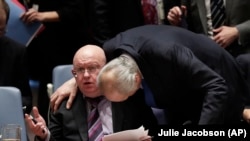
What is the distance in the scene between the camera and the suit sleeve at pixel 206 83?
2838mm

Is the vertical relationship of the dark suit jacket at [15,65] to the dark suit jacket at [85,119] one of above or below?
above

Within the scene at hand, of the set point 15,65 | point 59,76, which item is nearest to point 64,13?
point 15,65

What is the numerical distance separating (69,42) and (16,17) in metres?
0.37

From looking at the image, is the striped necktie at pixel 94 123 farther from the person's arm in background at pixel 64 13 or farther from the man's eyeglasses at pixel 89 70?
the person's arm in background at pixel 64 13

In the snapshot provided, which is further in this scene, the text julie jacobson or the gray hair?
the gray hair

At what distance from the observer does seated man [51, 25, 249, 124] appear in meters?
2.85

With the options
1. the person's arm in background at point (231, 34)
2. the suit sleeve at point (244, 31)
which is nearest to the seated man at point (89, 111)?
the person's arm in background at point (231, 34)

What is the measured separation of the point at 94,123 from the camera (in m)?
3.20

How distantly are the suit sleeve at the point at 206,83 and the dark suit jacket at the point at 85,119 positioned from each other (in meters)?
0.40

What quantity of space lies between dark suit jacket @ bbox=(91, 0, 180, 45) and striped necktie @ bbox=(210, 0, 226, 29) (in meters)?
0.46

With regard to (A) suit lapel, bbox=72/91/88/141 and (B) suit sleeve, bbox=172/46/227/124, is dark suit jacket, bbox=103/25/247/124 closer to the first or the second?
(B) suit sleeve, bbox=172/46/227/124

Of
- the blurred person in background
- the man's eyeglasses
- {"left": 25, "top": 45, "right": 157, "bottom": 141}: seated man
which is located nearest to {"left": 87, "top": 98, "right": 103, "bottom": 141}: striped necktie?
{"left": 25, "top": 45, "right": 157, "bottom": 141}: seated man

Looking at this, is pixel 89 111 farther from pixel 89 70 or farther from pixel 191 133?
pixel 191 133

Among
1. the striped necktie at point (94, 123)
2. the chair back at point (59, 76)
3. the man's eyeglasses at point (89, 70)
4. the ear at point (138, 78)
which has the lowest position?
the striped necktie at point (94, 123)
